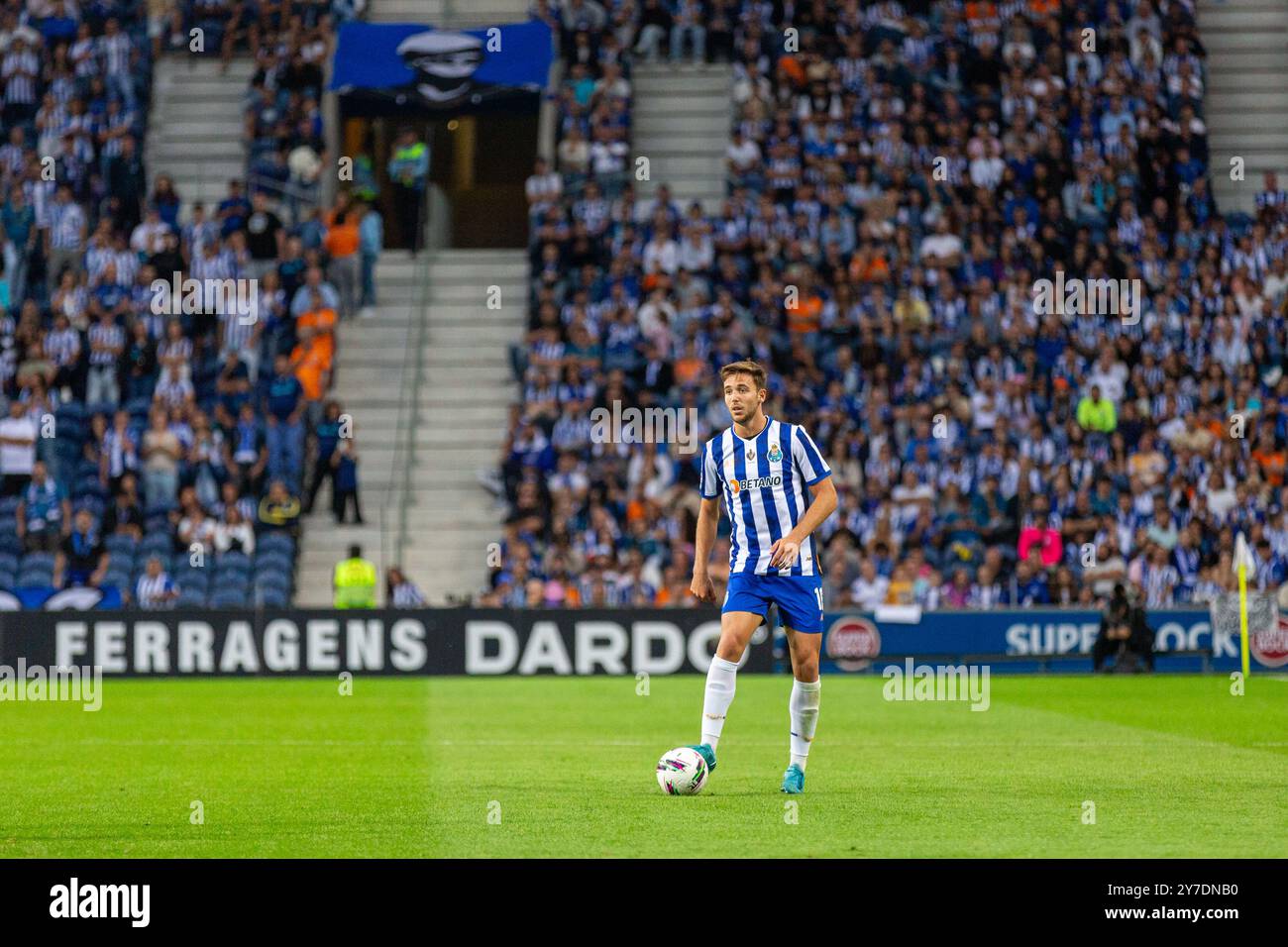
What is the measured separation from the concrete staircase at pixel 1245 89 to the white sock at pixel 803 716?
24.2 meters

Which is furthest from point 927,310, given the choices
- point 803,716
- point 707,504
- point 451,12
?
point 803,716

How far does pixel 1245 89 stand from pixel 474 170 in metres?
13.2

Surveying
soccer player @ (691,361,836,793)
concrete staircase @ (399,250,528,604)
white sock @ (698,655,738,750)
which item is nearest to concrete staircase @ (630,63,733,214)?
concrete staircase @ (399,250,528,604)

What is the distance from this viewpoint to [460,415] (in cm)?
3172

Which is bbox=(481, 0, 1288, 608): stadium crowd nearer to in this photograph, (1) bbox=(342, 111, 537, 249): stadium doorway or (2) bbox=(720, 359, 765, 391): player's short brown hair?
(1) bbox=(342, 111, 537, 249): stadium doorway

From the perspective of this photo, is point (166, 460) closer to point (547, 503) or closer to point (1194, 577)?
point (547, 503)

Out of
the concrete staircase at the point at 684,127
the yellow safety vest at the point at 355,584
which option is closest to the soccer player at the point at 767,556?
the yellow safety vest at the point at 355,584

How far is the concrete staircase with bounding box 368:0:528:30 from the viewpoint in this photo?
115 feet

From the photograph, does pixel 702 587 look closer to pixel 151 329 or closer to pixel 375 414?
pixel 375 414

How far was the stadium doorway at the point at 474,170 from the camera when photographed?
34969 millimetres

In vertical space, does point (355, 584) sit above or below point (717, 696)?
below

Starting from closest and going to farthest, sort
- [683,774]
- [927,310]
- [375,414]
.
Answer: [683,774] < [927,310] < [375,414]

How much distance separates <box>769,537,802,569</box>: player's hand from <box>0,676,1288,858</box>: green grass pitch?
1.32 metres

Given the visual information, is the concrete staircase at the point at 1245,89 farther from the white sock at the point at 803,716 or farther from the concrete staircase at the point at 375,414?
the white sock at the point at 803,716
